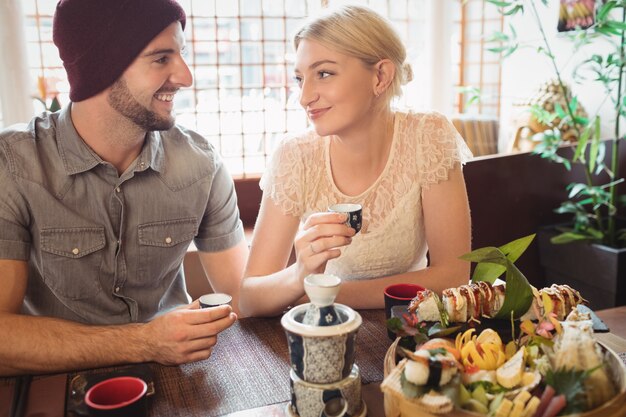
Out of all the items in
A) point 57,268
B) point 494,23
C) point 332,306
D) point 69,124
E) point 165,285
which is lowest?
point 165,285

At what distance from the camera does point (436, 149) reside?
5.97 feet

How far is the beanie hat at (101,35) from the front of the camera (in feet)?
5.10

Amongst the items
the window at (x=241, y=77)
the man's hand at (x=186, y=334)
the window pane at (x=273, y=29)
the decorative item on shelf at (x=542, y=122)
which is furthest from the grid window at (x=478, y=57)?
the man's hand at (x=186, y=334)

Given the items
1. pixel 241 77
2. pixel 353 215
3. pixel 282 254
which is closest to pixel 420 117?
pixel 282 254

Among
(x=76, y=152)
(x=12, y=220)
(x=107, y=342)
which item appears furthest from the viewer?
(x=76, y=152)

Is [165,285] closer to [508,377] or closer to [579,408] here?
[508,377]

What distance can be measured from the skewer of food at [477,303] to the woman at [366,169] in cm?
44

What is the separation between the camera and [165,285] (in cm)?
178

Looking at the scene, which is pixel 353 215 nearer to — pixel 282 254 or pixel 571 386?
pixel 282 254

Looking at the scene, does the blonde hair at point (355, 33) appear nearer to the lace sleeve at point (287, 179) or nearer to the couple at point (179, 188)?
the couple at point (179, 188)

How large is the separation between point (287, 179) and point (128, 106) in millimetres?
486

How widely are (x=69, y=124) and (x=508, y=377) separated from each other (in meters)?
1.29

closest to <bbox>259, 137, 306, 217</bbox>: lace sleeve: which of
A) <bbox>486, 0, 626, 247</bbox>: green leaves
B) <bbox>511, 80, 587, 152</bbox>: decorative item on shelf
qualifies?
<bbox>486, 0, 626, 247</bbox>: green leaves

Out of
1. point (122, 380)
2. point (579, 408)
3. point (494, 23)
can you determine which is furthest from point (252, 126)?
point (579, 408)
